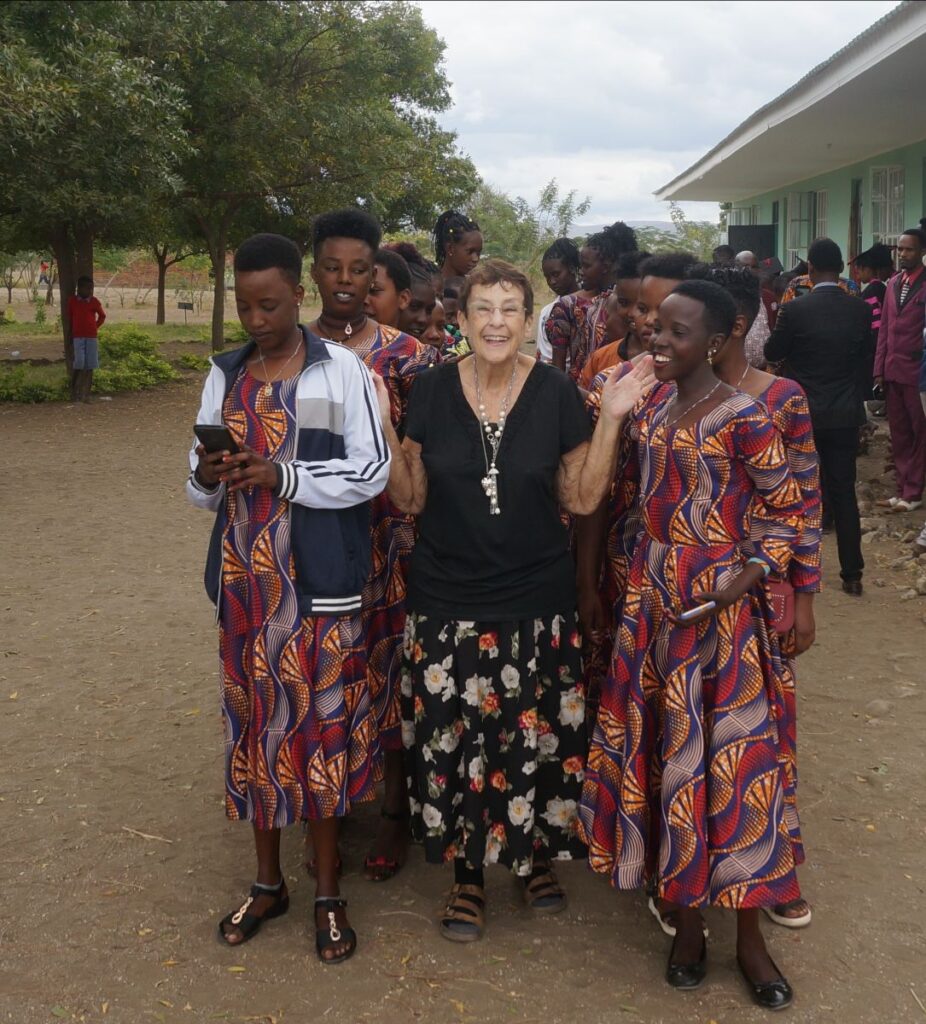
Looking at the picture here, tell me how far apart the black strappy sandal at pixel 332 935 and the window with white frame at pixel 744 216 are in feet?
75.7

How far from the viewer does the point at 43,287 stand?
170 ft

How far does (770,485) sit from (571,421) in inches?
21.7

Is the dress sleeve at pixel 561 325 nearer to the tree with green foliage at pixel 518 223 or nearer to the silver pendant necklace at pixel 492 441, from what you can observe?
the silver pendant necklace at pixel 492 441

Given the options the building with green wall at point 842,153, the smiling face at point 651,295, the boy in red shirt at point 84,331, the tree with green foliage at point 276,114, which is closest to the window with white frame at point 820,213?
the building with green wall at point 842,153

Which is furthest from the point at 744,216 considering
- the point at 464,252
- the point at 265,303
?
the point at 265,303

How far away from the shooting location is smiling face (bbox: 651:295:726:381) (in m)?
2.86

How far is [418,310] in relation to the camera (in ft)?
14.0

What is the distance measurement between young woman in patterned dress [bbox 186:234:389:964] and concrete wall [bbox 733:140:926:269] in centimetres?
1129

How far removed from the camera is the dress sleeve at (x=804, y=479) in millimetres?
2953

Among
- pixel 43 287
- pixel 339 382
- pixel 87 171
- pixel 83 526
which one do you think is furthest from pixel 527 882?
pixel 43 287

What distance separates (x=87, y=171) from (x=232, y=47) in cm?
520

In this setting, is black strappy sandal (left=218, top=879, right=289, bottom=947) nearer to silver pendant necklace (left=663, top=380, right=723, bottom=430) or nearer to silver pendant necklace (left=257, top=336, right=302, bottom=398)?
silver pendant necklace (left=257, top=336, right=302, bottom=398)

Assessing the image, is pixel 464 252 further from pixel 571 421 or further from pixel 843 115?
pixel 843 115

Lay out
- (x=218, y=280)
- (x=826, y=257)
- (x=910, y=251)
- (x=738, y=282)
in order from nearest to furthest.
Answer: (x=738, y=282)
(x=826, y=257)
(x=910, y=251)
(x=218, y=280)
